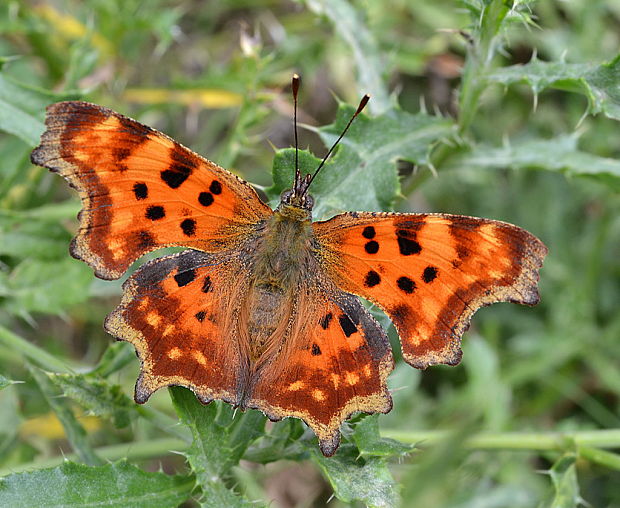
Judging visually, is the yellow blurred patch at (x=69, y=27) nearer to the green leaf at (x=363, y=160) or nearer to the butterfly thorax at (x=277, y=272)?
the green leaf at (x=363, y=160)

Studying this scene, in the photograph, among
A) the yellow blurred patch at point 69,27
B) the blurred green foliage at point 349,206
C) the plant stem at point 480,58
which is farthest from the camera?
the yellow blurred patch at point 69,27

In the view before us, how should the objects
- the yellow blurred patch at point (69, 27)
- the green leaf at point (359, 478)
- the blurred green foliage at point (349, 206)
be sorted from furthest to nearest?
the yellow blurred patch at point (69, 27), the blurred green foliage at point (349, 206), the green leaf at point (359, 478)

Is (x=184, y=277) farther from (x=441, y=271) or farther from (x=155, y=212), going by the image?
(x=441, y=271)

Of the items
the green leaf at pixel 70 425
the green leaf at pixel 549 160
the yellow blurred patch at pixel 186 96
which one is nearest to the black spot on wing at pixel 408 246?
the green leaf at pixel 549 160

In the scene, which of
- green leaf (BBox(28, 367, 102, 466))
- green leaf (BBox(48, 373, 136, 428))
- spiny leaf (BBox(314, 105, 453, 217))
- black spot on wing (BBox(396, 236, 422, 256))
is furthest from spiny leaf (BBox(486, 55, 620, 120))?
green leaf (BBox(28, 367, 102, 466))

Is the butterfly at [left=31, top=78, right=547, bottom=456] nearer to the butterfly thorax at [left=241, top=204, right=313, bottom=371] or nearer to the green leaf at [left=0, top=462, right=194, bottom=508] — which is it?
the butterfly thorax at [left=241, top=204, right=313, bottom=371]

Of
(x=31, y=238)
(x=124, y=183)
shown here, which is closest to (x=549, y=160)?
(x=124, y=183)

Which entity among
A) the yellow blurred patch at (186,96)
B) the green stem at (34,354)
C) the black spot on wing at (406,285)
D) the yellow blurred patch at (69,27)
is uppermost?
the yellow blurred patch at (69,27)
